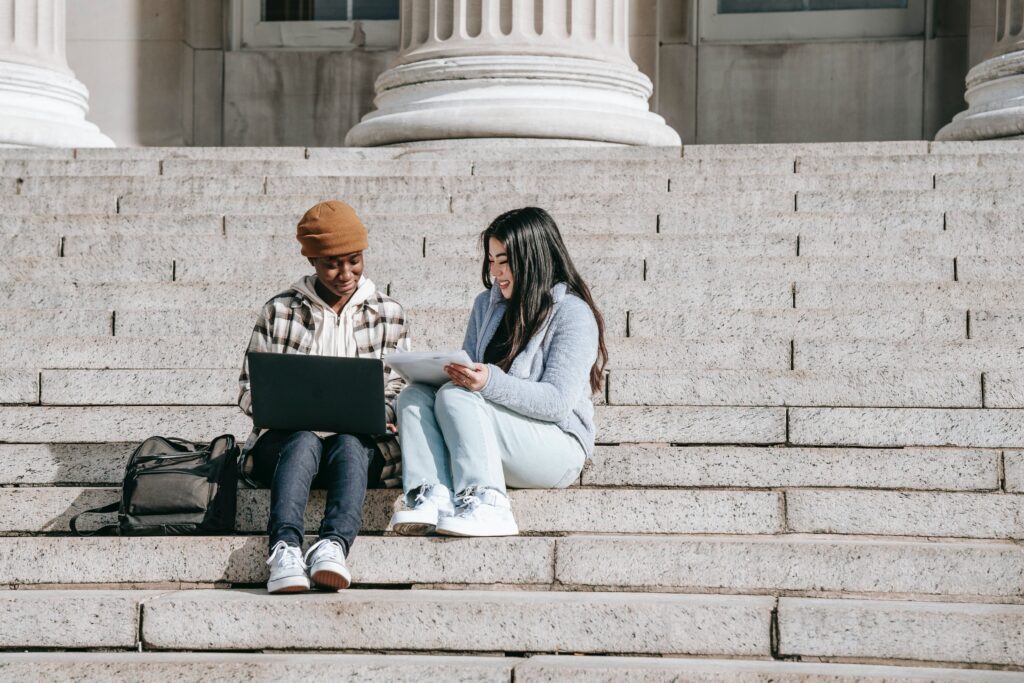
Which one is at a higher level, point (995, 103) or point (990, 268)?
point (995, 103)

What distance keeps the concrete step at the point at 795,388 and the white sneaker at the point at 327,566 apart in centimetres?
186

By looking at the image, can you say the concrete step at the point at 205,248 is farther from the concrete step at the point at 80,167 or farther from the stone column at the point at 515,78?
the stone column at the point at 515,78

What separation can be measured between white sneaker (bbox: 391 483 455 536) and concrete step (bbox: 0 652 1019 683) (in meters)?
0.60

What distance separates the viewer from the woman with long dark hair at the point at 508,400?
18.1 ft

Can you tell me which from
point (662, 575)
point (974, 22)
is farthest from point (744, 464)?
point (974, 22)

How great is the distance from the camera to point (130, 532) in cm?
568

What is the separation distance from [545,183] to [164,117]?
697 cm

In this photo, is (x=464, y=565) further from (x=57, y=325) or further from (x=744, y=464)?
(x=57, y=325)

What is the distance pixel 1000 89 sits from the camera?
11141mm

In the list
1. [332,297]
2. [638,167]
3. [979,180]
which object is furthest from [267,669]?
[979,180]

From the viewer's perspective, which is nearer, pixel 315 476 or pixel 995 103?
pixel 315 476

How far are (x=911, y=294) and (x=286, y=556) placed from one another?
3.47m

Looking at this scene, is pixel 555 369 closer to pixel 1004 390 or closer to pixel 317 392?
pixel 317 392

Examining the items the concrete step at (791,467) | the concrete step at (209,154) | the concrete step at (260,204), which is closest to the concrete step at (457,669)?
the concrete step at (791,467)
